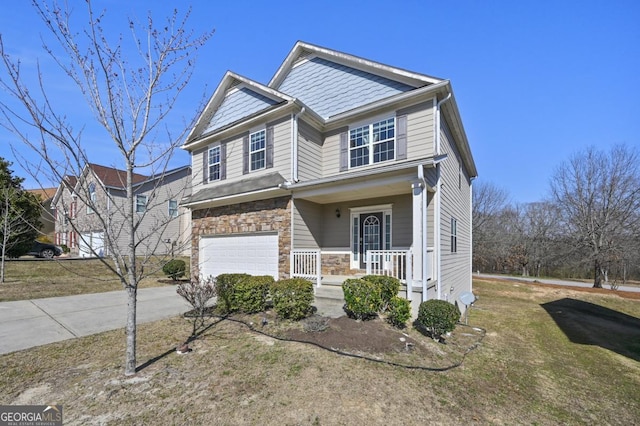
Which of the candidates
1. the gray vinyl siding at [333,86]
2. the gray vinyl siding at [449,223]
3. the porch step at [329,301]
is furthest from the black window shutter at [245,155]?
the gray vinyl siding at [449,223]

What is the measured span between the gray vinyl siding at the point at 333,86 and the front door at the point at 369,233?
3850 millimetres

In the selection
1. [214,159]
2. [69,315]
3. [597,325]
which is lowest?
[597,325]

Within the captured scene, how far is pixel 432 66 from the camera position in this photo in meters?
11.1

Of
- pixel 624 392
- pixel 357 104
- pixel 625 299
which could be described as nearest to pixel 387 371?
pixel 624 392

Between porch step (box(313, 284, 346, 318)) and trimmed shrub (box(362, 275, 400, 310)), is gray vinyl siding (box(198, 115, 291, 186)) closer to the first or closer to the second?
porch step (box(313, 284, 346, 318))

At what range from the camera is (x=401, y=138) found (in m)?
8.82

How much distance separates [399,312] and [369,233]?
3.71 m

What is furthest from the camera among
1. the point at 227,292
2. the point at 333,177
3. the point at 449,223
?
the point at 449,223

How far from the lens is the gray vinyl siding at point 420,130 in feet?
27.3

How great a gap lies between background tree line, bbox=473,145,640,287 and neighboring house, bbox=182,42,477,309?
643 inches

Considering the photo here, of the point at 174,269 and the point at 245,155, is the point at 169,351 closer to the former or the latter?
the point at 245,155

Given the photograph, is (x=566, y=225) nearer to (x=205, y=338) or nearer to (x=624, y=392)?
(x=624, y=392)

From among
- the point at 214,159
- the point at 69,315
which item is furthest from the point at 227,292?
the point at 214,159

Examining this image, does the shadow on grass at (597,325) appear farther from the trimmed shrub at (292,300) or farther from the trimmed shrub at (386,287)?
the trimmed shrub at (292,300)
